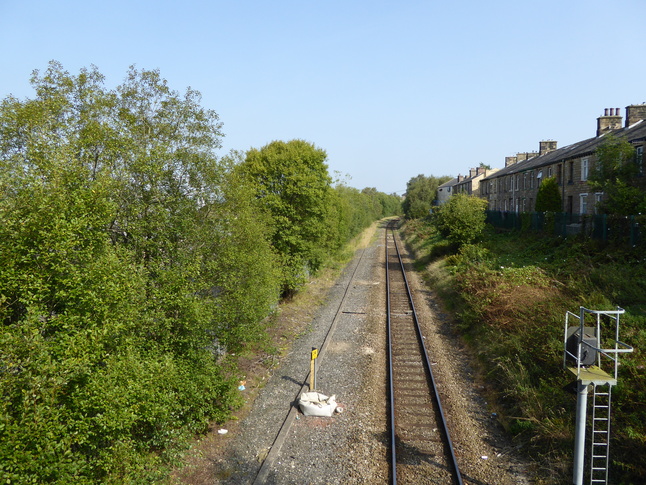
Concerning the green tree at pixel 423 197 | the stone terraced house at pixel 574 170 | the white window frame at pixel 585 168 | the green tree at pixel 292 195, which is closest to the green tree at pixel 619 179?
the stone terraced house at pixel 574 170

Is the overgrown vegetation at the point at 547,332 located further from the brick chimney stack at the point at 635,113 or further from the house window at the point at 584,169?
the brick chimney stack at the point at 635,113

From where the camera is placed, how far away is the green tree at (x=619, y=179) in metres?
19.2

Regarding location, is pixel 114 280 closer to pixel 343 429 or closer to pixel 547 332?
pixel 343 429

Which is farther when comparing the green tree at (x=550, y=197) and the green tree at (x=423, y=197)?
the green tree at (x=423, y=197)

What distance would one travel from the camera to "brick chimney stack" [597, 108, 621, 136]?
33612 mm

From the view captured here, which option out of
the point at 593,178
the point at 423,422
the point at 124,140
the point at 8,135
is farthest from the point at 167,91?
the point at 593,178

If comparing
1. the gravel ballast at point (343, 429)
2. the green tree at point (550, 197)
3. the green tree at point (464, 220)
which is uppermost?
the green tree at point (550, 197)

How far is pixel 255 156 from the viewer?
67.6ft

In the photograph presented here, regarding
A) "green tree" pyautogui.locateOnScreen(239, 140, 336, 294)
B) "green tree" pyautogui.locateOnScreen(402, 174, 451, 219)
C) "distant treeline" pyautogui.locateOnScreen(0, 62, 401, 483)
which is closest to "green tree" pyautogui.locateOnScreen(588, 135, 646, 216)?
"green tree" pyautogui.locateOnScreen(239, 140, 336, 294)

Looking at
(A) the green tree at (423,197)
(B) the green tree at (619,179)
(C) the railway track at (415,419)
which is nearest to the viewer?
(C) the railway track at (415,419)

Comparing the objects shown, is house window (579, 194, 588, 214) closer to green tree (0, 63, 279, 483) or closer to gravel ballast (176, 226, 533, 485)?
gravel ballast (176, 226, 533, 485)

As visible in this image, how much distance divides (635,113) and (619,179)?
13.7 meters

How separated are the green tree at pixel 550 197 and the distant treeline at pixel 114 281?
27.5 meters

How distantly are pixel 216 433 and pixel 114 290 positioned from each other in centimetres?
460
